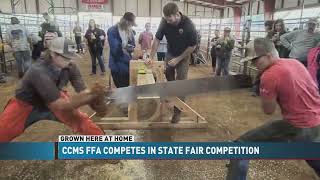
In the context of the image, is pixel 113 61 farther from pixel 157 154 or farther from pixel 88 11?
pixel 157 154

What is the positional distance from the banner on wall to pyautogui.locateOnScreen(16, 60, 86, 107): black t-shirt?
23cm

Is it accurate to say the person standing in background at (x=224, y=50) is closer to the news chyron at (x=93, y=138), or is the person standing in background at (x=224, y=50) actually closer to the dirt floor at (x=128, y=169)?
the dirt floor at (x=128, y=169)

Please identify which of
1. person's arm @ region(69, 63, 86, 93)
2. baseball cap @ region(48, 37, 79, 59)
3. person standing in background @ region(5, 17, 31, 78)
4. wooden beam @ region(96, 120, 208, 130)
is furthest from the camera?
wooden beam @ region(96, 120, 208, 130)

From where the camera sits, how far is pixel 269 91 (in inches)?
35.6

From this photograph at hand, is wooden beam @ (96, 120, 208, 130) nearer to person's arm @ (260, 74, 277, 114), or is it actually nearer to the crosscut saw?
the crosscut saw

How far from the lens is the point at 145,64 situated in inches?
77.9

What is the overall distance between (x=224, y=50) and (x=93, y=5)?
2.61 meters

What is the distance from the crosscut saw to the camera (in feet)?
3.50

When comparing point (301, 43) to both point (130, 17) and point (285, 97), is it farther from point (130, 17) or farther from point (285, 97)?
point (130, 17)

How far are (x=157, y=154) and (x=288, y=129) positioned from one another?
0.48 m

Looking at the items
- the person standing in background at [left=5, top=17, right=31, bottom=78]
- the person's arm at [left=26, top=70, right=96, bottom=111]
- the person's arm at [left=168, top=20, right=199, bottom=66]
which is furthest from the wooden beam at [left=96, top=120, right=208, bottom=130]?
the person's arm at [left=26, top=70, right=96, bottom=111]

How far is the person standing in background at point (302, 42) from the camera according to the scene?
5.43ft

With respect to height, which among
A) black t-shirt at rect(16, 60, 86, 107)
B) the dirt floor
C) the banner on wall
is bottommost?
the dirt floor

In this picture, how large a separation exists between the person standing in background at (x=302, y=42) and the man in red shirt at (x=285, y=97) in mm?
687
